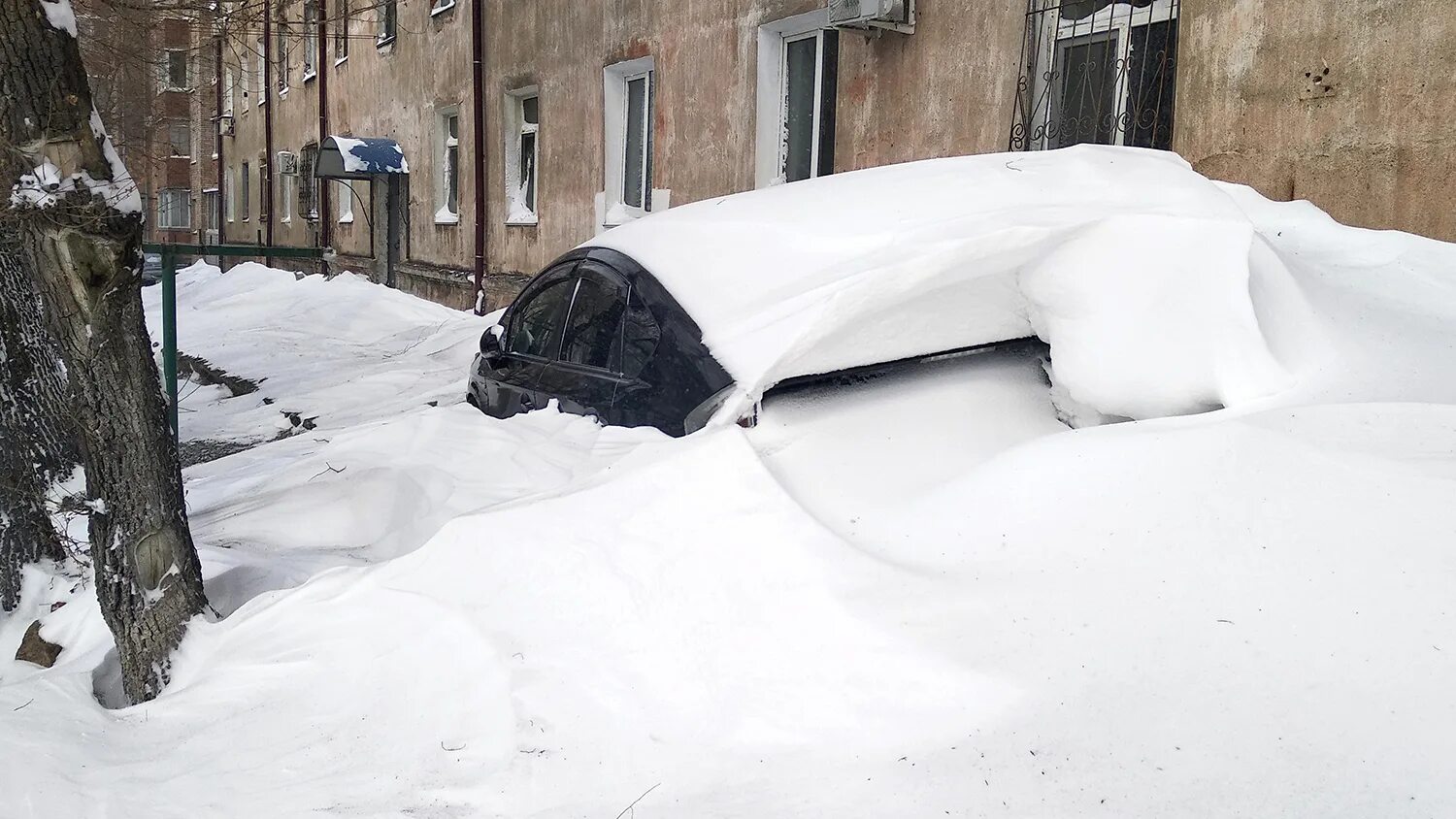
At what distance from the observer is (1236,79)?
5.29 m

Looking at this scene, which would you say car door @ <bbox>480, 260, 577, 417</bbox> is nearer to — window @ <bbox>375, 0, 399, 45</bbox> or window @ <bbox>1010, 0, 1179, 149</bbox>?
window @ <bbox>1010, 0, 1179, 149</bbox>

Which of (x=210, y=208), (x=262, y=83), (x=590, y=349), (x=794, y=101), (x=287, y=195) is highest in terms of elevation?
(x=262, y=83)

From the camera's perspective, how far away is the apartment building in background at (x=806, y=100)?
480cm

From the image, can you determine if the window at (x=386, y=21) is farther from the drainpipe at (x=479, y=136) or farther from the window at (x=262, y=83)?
the window at (x=262, y=83)

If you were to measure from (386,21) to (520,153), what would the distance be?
4873 mm

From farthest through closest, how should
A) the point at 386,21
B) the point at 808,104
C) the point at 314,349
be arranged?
the point at 386,21
the point at 314,349
the point at 808,104

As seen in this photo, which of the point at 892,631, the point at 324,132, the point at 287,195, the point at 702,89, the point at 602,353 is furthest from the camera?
the point at 287,195

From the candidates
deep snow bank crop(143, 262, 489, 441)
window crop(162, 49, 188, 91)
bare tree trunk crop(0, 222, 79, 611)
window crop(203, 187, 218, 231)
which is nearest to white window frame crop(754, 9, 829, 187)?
deep snow bank crop(143, 262, 489, 441)

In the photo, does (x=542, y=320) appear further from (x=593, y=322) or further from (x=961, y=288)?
(x=961, y=288)

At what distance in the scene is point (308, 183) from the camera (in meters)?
19.6

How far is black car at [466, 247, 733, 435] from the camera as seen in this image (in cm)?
368

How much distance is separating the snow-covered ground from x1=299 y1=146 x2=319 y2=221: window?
1706 cm

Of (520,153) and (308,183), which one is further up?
(520,153)

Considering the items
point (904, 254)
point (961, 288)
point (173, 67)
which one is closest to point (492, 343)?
point (904, 254)
